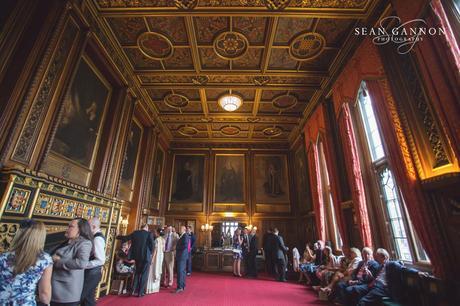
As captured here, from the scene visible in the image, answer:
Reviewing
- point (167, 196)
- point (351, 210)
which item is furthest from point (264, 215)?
point (351, 210)

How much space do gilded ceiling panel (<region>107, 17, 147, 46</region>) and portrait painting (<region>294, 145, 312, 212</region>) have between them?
26.7 ft

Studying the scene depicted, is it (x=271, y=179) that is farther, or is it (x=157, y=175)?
(x=271, y=179)

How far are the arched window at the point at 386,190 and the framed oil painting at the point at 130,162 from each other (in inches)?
291

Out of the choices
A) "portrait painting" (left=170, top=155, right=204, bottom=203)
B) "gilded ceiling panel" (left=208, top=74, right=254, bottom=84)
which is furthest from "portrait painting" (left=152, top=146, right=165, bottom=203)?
"gilded ceiling panel" (left=208, top=74, right=254, bottom=84)

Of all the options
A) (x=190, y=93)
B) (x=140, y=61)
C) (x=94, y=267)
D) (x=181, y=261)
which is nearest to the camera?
(x=94, y=267)

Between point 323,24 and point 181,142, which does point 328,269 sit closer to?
point 323,24

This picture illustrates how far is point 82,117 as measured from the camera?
5.47m

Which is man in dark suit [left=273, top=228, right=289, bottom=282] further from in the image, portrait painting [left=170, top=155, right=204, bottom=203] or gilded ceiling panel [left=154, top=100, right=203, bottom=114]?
gilded ceiling panel [left=154, top=100, right=203, bottom=114]

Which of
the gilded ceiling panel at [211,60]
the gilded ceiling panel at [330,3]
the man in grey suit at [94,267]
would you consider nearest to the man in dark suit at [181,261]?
the man in grey suit at [94,267]

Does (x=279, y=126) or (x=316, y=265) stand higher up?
(x=279, y=126)

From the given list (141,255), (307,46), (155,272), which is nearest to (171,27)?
(307,46)

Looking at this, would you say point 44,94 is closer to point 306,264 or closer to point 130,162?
point 130,162

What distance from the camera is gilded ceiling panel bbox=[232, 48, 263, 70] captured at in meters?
6.75

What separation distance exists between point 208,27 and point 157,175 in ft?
25.2
